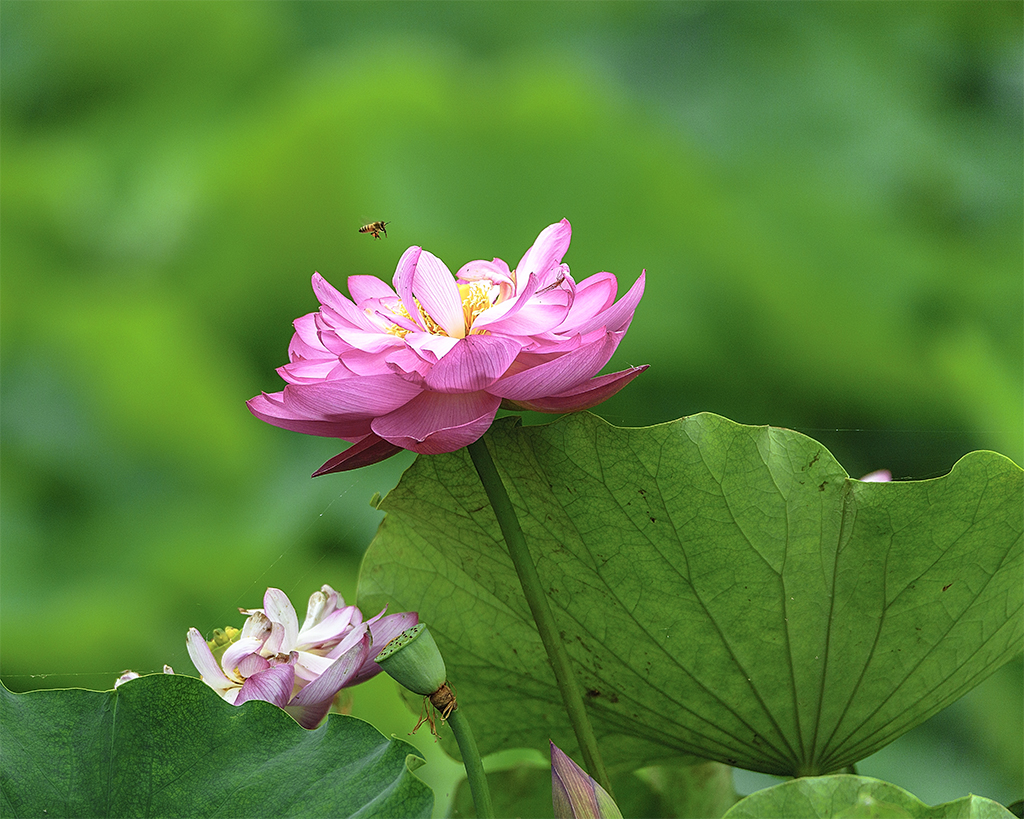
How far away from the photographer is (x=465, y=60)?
1482 mm

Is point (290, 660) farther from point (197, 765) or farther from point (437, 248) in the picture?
point (437, 248)

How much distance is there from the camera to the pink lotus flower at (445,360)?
0.22 metres

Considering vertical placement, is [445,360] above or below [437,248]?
above

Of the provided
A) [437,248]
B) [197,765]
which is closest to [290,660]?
[197,765]

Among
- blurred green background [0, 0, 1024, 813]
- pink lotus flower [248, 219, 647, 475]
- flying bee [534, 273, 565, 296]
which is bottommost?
blurred green background [0, 0, 1024, 813]

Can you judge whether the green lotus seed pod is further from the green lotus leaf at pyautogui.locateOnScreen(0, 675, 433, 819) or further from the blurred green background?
the blurred green background

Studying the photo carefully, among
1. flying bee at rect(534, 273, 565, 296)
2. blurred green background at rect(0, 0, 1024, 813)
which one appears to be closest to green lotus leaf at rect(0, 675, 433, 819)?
flying bee at rect(534, 273, 565, 296)

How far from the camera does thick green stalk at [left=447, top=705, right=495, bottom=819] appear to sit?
0.68 ft

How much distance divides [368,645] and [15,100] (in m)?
1.41

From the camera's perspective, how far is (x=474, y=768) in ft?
0.69

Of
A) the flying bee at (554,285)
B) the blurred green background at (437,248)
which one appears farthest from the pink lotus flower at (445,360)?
the blurred green background at (437,248)

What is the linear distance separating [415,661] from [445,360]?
68mm

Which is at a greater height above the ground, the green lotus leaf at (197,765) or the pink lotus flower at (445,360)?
the pink lotus flower at (445,360)

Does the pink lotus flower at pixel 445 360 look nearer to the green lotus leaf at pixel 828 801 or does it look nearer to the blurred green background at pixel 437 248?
the green lotus leaf at pixel 828 801
